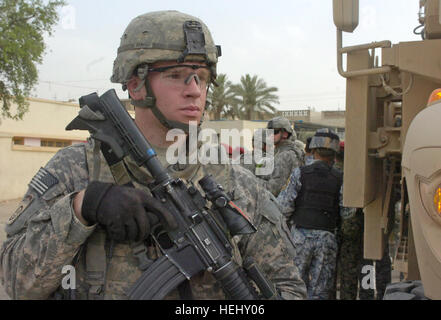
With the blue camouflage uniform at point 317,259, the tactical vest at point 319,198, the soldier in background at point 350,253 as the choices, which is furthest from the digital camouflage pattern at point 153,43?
the soldier in background at point 350,253

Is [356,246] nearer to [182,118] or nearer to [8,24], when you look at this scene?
[182,118]

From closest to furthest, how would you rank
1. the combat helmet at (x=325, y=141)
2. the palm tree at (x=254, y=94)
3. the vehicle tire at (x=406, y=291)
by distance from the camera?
the vehicle tire at (x=406, y=291)
the combat helmet at (x=325, y=141)
the palm tree at (x=254, y=94)

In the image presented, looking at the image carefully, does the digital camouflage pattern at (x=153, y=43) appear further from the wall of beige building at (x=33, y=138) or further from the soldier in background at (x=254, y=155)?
the wall of beige building at (x=33, y=138)

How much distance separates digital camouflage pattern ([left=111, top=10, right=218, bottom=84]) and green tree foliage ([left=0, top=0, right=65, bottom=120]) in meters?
13.2

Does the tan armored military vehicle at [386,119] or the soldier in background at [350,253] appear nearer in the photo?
the tan armored military vehicle at [386,119]

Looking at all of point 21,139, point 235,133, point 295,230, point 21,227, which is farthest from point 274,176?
point 21,139

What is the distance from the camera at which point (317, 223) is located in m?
4.92

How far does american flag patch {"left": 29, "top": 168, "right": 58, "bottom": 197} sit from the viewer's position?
179 cm

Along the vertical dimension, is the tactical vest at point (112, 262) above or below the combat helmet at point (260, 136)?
below

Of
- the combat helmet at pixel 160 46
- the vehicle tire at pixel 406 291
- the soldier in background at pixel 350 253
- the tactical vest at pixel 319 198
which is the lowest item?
the soldier in background at pixel 350 253

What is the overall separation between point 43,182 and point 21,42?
14285 mm

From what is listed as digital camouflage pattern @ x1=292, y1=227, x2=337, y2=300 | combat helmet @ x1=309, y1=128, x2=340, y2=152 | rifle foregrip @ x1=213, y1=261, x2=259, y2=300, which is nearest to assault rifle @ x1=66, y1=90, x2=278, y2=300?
rifle foregrip @ x1=213, y1=261, x2=259, y2=300

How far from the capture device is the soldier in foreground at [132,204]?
5.38 ft

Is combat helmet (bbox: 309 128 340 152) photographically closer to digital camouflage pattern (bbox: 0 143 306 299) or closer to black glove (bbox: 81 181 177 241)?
digital camouflage pattern (bbox: 0 143 306 299)
